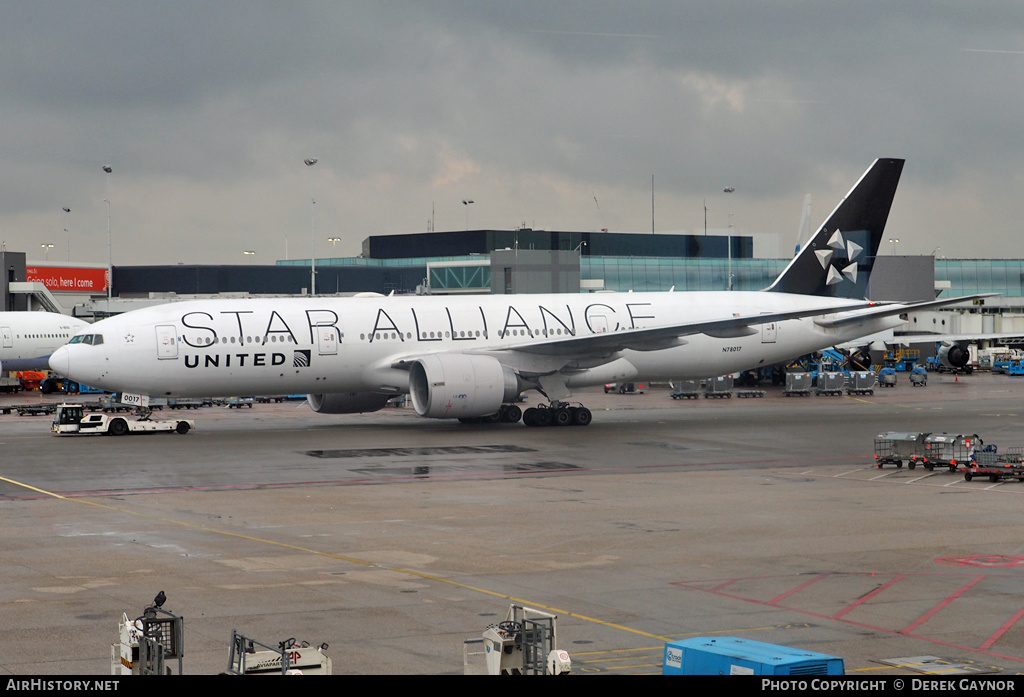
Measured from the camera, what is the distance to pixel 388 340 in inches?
1578

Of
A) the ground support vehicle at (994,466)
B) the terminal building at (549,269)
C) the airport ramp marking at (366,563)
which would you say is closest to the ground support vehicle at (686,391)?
the terminal building at (549,269)

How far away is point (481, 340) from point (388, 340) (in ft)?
11.3

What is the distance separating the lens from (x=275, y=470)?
96.3ft

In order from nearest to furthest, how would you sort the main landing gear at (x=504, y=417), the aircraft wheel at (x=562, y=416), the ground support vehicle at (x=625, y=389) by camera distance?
the aircraft wheel at (x=562, y=416) → the main landing gear at (x=504, y=417) → the ground support vehicle at (x=625, y=389)

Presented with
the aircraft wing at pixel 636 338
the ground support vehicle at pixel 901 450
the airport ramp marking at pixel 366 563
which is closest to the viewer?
the airport ramp marking at pixel 366 563

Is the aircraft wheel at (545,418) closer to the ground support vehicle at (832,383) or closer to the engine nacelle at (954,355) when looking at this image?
the ground support vehicle at (832,383)

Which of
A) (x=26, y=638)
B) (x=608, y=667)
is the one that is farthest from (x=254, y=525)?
(x=608, y=667)

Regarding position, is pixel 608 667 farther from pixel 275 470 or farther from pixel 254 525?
pixel 275 470

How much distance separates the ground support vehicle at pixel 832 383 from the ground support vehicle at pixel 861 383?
16.2 inches

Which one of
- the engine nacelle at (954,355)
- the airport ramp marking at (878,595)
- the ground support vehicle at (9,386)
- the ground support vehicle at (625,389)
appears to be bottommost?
the airport ramp marking at (878,595)

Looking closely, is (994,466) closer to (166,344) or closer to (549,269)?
(166,344)

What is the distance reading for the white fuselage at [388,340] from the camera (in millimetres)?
37750

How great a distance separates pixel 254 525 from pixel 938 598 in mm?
11732

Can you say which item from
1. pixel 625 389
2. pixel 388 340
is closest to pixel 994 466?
pixel 388 340
